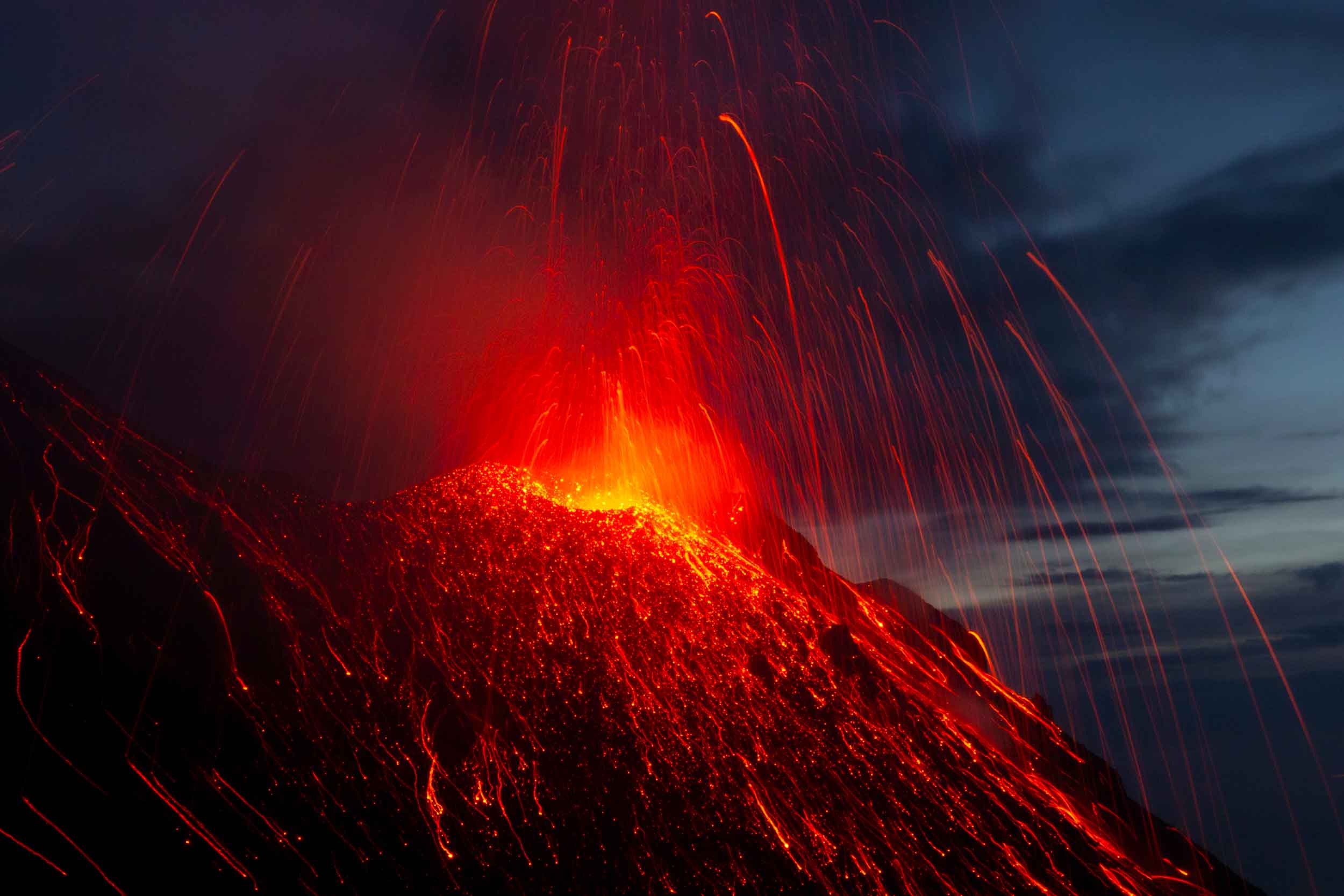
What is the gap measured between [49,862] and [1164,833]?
2679 cm

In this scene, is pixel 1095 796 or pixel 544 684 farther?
pixel 1095 796

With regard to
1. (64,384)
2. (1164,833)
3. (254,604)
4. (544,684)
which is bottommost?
→ (1164,833)

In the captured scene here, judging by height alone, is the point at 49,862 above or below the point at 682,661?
below

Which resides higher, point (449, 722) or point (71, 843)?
point (449, 722)

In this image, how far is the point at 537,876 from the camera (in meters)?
11.6

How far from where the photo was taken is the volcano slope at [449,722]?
38.8ft

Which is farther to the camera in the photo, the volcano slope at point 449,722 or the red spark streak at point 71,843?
the volcano slope at point 449,722

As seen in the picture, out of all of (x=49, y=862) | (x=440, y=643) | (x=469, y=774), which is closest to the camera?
(x=49, y=862)

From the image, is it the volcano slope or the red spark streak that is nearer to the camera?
the red spark streak

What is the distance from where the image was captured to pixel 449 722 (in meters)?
15.8

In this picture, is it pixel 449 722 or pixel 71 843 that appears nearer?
pixel 71 843

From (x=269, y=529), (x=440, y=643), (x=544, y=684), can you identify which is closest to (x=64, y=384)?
(x=269, y=529)

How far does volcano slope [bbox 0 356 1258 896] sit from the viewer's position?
1184cm

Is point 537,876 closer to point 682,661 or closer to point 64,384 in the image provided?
point 682,661
